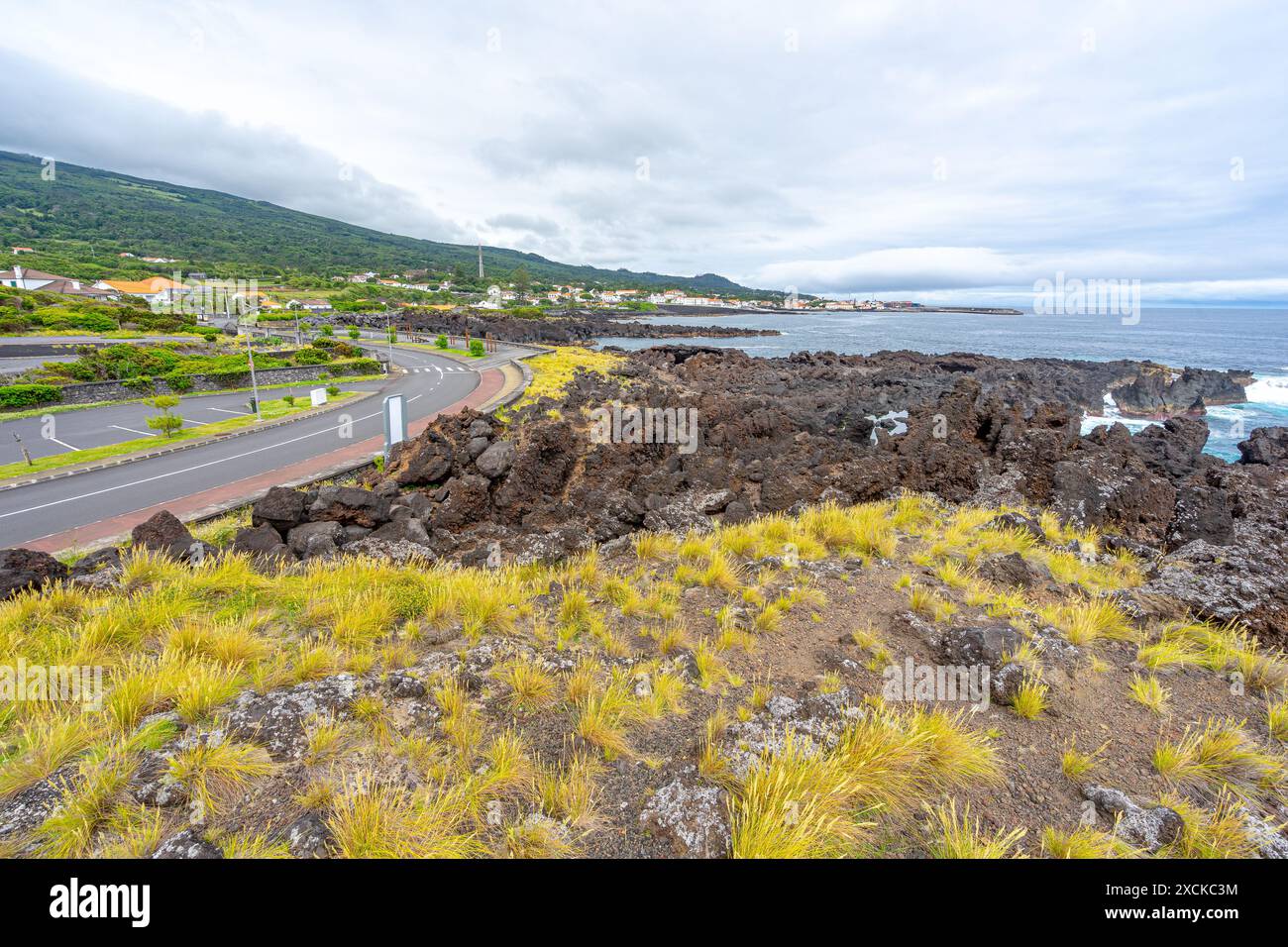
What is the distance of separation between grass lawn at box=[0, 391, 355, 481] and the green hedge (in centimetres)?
476

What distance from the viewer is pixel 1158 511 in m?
8.16

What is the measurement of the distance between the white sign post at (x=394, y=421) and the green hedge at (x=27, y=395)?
22.7 m

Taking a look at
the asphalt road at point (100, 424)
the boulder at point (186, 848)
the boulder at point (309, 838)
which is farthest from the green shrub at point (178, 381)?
the boulder at point (309, 838)

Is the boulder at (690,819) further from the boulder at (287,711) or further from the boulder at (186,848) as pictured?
the boulder at (287,711)

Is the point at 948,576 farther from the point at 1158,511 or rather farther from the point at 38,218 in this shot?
the point at 38,218

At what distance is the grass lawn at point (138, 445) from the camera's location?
14914 mm

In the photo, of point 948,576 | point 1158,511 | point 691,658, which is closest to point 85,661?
point 691,658

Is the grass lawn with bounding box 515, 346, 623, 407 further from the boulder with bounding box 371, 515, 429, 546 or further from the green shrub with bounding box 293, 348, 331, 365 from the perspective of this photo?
the boulder with bounding box 371, 515, 429, 546

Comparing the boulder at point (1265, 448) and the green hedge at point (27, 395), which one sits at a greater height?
the green hedge at point (27, 395)

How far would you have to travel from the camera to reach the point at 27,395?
2328cm

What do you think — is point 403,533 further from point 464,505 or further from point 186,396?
point 186,396

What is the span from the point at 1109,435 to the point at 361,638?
17549mm

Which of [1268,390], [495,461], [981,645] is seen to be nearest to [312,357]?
[495,461]

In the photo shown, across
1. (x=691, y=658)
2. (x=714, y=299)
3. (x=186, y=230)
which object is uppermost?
(x=186, y=230)
